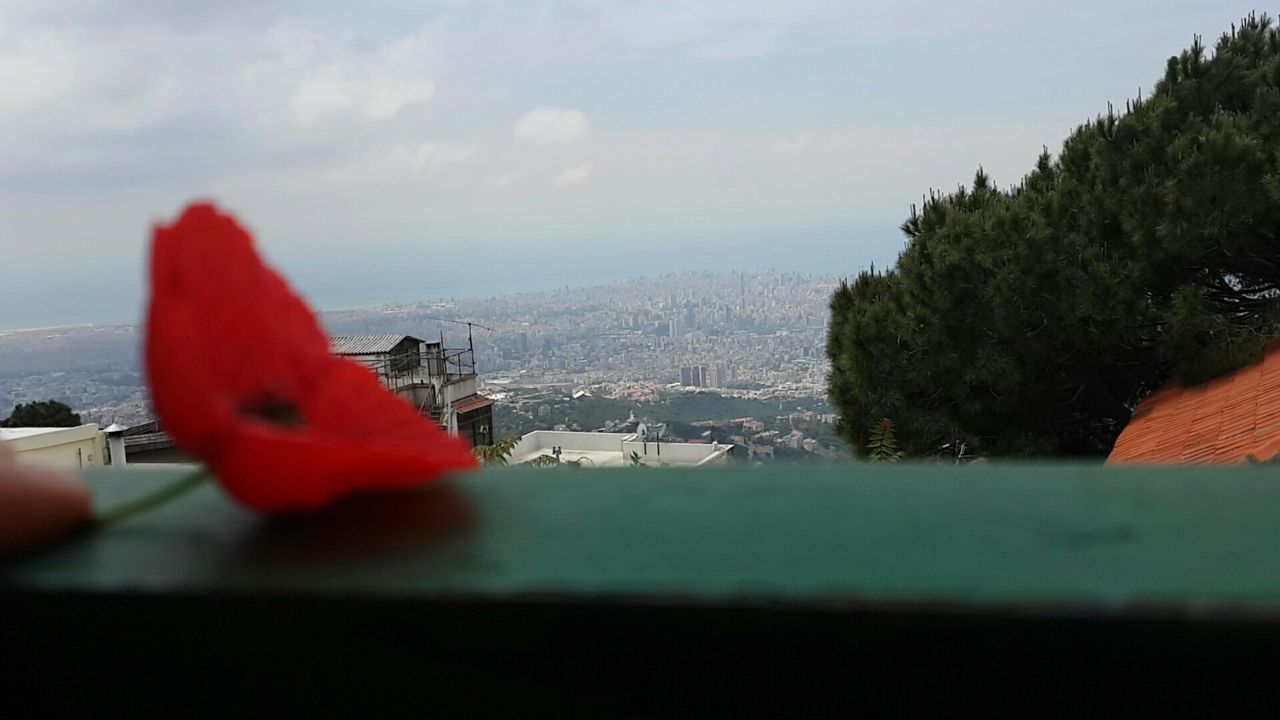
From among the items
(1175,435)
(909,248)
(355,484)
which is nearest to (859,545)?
(355,484)

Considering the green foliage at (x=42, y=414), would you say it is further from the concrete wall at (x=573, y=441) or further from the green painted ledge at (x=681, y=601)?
the green painted ledge at (x=681, y=601)

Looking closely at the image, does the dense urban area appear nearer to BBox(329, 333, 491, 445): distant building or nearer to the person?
BBox(329, 333, 491, 445): distant building

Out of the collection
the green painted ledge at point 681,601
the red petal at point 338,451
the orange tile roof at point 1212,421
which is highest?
the red petal at point 338,451

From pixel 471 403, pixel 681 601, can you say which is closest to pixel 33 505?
pixel 681 601

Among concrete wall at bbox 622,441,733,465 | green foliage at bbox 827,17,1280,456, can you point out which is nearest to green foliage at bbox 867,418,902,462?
green foliage at bbox 827,17,1280,456

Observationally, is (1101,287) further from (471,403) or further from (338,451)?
(471,403)

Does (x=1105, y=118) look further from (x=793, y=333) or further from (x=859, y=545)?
(x=793, y=333)

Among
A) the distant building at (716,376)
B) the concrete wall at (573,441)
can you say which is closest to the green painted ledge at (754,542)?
the concrete wall at (573,441)
